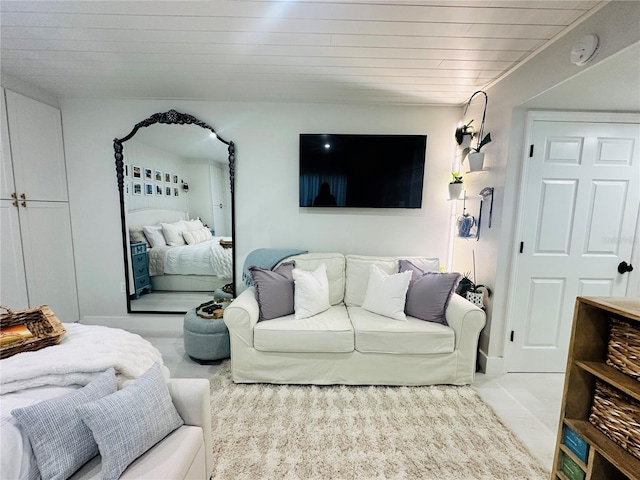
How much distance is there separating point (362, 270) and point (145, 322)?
247 centimetres

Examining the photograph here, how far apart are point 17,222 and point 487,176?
4123 millimetres

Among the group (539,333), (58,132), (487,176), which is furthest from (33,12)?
(539,333)

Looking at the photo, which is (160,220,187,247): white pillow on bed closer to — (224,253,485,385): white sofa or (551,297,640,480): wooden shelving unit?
(224,253,485,385): white sofa

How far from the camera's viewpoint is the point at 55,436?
35.3 inches

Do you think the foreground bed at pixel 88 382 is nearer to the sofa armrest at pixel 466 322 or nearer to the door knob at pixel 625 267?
the sofa armrest at pixel 466 322

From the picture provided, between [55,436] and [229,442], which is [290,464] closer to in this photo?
[229,442]

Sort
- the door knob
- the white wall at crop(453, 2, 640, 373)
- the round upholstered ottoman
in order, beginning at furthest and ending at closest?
the round upholstered ottoman
the door knob
the white wall at crop(453, 2, 640, 373)

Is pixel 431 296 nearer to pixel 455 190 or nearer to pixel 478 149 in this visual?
pixel 455 190

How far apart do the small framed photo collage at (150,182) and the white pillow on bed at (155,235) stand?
0.37 m

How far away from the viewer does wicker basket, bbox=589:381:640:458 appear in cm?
104

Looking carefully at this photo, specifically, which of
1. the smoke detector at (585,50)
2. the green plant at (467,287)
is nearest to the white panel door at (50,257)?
the green plant at (467,287)

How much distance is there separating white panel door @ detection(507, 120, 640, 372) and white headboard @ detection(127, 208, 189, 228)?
3272 mm

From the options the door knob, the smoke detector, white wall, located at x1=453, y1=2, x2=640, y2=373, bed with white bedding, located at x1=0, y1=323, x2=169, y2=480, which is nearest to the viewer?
bed with white bedding, located at x1=0, y1=323, x2=169, y2=480

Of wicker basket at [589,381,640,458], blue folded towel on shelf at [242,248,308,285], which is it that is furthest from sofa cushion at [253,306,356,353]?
wicker basket at [589,381,640,458]
